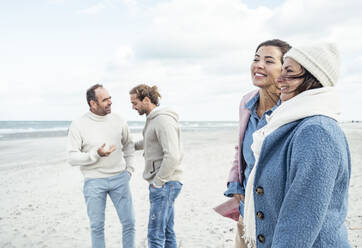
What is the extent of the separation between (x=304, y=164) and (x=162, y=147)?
2308mm

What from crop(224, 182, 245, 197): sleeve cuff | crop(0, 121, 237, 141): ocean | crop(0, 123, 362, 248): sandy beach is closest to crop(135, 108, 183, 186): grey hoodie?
crop(224, 182, 245, 197): sleeve cuff

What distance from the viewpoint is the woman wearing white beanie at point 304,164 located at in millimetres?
1141

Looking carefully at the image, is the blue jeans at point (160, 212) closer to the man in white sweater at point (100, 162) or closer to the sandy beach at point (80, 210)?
the man in white sweater at point (100, 162)

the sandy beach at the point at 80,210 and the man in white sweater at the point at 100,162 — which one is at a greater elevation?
the man in white sweater at the point at 100,162

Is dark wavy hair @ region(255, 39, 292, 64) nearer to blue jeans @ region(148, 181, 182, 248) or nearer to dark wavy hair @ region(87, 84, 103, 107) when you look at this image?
blue jeans @ region(148, 181, 182, 248)

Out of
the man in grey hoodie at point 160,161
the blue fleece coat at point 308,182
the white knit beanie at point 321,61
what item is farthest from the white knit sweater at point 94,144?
the white knit beanie at point 321,61

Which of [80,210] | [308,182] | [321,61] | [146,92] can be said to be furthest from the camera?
[80,210]

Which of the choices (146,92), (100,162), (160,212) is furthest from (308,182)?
(100,162)

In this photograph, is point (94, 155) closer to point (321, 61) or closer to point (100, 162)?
point (100, 162)

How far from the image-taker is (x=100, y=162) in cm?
354

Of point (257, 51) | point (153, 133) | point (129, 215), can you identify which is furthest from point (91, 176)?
point (257, 51)

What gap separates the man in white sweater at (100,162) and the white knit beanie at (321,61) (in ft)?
8.40

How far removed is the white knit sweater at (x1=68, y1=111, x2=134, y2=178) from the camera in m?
3.43

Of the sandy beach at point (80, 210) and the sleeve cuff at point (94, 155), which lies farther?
the sandy beach at point (80, 210)
